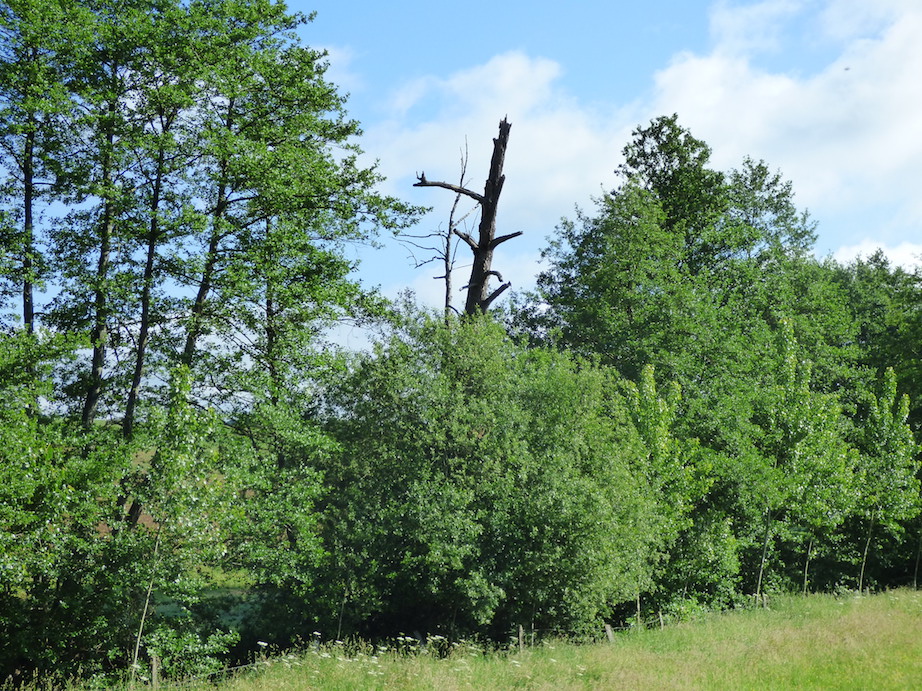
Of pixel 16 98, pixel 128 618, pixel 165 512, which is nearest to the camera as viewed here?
pixel 165 512

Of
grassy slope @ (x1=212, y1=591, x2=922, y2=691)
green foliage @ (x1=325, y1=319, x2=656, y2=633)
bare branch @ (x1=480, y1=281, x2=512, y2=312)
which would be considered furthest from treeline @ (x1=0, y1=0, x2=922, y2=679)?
bare branch @ (x1=480, y1=281, x2=512, y2=312)

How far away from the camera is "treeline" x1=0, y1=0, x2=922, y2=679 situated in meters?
16.9

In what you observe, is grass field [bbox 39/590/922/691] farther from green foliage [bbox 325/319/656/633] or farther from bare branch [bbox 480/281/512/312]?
bare branch [bbox 480/281/512/312]

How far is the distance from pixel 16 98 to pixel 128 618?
12.6m

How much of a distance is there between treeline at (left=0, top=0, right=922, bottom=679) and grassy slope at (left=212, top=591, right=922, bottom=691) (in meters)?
2.23

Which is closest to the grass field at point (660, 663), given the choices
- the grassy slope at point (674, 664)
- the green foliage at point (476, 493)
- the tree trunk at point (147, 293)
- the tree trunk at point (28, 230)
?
the grassy slope at point (674, 664)

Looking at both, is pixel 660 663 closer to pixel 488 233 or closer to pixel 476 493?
pixel 476 493

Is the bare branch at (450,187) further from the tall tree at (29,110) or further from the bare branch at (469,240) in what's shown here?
the tall tree at (29,110)

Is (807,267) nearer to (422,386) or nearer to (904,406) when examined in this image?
(904,406)

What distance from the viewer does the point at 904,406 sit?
31781 mm

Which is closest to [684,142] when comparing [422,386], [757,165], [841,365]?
[757,165]

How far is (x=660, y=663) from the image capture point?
53.0 feet

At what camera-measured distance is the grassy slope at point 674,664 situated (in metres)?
14.3

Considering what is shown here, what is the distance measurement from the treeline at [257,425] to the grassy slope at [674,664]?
2231mm
